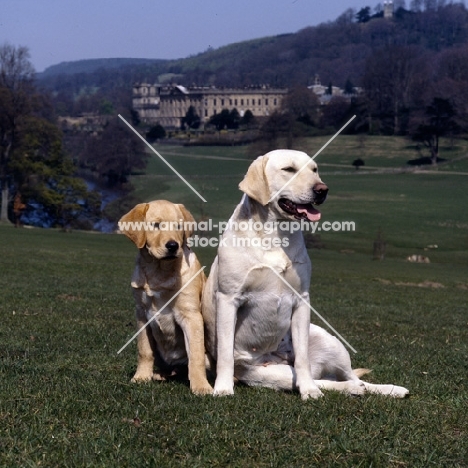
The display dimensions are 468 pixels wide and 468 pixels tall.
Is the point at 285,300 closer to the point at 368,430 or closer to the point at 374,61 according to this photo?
the point at 368,430

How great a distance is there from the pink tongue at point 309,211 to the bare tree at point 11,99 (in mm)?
59021

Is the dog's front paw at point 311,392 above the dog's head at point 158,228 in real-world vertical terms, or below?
below

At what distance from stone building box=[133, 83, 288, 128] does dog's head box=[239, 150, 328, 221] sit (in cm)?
14770

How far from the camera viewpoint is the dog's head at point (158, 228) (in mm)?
7020

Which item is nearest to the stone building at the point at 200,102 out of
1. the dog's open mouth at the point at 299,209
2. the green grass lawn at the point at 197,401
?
the green grass lawn at the point at 197,401

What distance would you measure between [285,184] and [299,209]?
0.72ft

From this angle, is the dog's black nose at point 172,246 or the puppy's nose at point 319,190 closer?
the puppy's nose at point 319,190

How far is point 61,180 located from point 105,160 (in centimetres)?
2305

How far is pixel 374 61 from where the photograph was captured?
181250 millimetres

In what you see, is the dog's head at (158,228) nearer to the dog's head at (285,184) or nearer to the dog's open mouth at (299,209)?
the dog's head at (285,184)

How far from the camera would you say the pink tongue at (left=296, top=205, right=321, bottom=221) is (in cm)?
682

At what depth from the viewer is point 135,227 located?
7.13 metres

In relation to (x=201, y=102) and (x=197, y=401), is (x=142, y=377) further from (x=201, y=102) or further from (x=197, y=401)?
(x=201, y=102)

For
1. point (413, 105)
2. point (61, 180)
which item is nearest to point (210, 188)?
point (61, 180)
